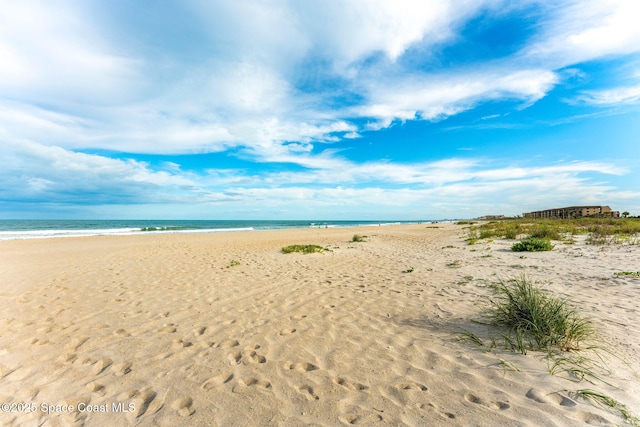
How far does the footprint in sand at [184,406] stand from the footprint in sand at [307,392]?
→ 120cm

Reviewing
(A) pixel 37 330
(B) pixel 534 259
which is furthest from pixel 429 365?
(B) pixel 534 259

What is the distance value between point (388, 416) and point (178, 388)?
8.42ft

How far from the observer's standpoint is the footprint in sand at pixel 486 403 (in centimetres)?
294

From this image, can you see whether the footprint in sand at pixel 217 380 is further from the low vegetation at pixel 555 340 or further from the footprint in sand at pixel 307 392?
the low vegetation at pixel 555 340

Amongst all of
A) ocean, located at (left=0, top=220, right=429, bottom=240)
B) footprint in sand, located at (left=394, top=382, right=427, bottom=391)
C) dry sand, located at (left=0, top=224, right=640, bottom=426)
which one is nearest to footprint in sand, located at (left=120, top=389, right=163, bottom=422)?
dry sand, located at (left=0, top=224, right=640, bottom=426)

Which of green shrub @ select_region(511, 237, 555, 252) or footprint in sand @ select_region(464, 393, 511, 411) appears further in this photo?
green shrub @ select_region(511, 237, 555, 252)

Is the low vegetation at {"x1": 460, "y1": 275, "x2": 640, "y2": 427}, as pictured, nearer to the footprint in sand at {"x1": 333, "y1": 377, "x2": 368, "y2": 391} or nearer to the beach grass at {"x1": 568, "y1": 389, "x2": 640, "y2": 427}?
the beach grass at {"x1": 568, "y1": 389, "x2": 640, "y2": 427}

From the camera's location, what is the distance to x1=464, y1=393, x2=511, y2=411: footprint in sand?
2.94 m

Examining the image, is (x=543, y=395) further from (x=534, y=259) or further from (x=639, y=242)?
(x=639, y=242)

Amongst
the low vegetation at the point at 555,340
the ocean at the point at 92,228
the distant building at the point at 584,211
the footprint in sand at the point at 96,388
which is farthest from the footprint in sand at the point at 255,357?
the distant building at the point at 584,211

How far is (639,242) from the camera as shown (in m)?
12.7

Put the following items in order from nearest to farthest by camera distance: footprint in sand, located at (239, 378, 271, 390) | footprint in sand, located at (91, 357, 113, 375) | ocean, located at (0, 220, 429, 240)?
footprint in sand, located at (239, 378, 271, 390) < footprint in sand, located at (91, 357, 113, 375) < ocean, located at (0, 220, 429, 240)

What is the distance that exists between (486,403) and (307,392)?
1958 millimetres

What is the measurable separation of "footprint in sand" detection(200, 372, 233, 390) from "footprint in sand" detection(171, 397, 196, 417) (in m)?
0.25
